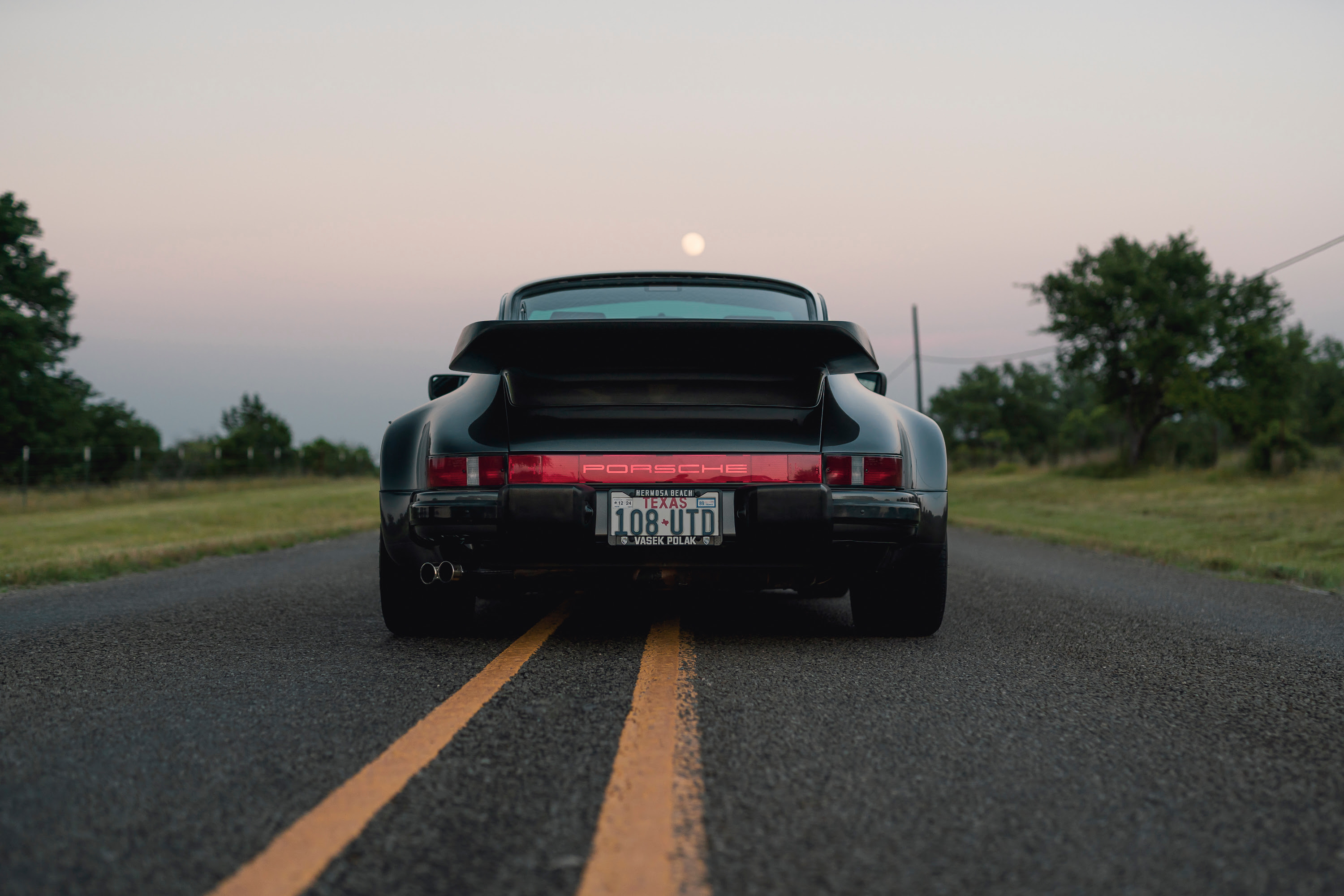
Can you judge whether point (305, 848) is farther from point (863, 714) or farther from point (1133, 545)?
point (1133, 545)

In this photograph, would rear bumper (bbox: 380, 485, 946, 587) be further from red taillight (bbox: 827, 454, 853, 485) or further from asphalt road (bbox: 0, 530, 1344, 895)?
asphalt road (bbox: 0, 530, 1344, 895)

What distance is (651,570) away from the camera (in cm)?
342

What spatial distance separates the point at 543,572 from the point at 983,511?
18781mm

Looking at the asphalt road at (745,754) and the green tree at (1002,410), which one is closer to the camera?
the asphalt road at (745,754)

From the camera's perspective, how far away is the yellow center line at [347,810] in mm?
1489

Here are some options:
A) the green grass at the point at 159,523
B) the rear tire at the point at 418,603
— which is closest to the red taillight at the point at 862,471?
the rear tire at the point at 418,603

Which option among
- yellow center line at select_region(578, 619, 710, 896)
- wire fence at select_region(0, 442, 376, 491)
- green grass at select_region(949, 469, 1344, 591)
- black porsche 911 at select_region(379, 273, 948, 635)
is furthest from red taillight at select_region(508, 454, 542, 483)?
wire fence at select_region(0, 442, 376, 491)

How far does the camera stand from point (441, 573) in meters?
3.44

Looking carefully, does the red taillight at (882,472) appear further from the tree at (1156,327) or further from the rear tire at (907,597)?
the tree at (1156,327)

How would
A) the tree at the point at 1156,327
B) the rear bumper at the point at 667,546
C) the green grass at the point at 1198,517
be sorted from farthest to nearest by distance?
1. the tree at the point at 1156,327
2. the green grass at the point at 1198,517
3. the rear bumper at the point at 667,546

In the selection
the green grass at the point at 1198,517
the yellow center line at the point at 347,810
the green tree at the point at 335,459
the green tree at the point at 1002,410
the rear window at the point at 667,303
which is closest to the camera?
the yellow center line at the point at 347,810

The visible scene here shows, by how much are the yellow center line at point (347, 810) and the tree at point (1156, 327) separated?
32.2m

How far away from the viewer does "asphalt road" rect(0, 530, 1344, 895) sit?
1581 millimetres

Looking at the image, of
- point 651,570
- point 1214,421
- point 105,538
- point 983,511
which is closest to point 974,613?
point 651,570
